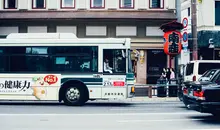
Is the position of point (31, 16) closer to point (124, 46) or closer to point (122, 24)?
point (122, 24)

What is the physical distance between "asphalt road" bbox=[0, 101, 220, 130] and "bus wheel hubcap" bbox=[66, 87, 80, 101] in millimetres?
1306

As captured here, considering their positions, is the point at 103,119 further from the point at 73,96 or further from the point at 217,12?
the point at 217,12

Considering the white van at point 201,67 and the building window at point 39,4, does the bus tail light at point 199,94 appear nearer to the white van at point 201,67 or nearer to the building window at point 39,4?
the white van at point 201,67

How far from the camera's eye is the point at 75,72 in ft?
56.3

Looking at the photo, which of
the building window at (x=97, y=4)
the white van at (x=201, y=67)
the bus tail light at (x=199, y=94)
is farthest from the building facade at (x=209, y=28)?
the bus tail light at (x=199, y=94)

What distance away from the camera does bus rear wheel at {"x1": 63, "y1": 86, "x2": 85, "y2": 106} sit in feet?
56.5

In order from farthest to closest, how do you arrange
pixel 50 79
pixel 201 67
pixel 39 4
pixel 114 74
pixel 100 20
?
1. pixel 39 4
2. pixel 100 20
3. pixel 201 67
4. pixel 50 79
5. pixel 114 74

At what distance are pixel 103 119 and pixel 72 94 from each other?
15.3 feet

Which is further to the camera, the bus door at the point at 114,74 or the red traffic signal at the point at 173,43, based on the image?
the red traffic signal at the point at 173,43

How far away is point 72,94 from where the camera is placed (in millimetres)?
17234

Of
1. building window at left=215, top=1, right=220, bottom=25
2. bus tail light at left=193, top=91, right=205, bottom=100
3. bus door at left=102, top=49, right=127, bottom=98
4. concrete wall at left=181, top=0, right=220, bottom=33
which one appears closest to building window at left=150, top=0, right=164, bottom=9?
concrete wall at left=181, top=0, right=220, bottom=33

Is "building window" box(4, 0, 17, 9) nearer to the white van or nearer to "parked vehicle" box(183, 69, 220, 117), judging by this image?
the white van

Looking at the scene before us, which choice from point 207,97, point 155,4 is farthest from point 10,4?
point 207,97

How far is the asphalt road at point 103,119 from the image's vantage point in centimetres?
1109
